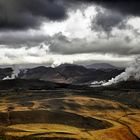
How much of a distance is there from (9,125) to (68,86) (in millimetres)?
103972

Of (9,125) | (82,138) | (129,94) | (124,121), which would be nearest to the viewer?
(82,138)

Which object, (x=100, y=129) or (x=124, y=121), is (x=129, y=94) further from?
(x=100, y=129)

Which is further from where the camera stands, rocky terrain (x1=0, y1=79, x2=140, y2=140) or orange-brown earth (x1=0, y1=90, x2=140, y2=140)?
rocky terrain (x1=0, y1=79, x2=140, y2=140)

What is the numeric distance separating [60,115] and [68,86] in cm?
9426

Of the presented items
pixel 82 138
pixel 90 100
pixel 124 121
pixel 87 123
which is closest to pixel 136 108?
pixel 90 100

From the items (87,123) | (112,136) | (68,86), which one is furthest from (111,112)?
(68,86)

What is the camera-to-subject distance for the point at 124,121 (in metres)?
69.9

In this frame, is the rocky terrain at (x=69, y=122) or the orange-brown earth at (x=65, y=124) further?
the rocky terrain at (x=69, y=122)

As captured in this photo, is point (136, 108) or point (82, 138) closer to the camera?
A: point (82, 138)

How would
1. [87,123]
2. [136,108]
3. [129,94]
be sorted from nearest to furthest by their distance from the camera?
[87,123] < [136,108] < [129,94]

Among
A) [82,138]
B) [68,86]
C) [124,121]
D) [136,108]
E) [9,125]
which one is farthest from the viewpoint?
[68,86]

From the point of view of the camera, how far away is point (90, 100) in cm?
9294

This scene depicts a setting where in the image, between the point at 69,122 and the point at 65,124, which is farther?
the point at 69,122

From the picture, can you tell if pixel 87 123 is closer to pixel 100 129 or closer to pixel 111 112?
pixel 100 129
